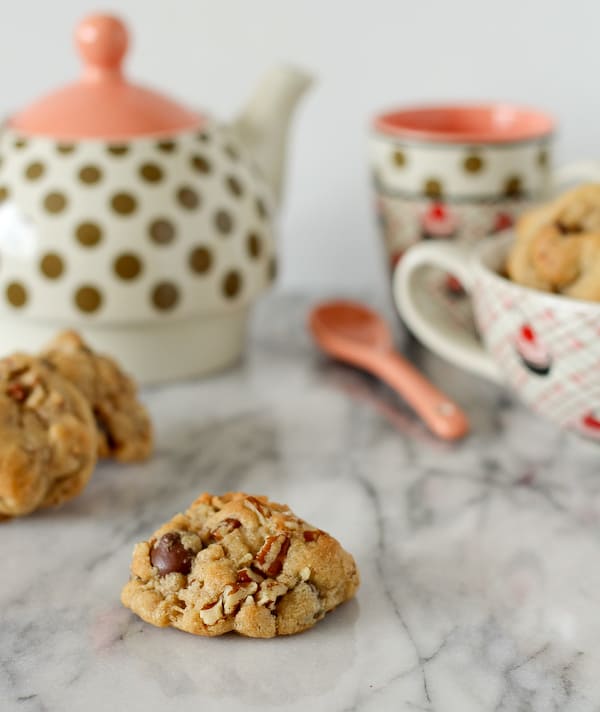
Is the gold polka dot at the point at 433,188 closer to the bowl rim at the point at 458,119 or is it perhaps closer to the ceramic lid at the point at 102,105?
the bowl rim at the point at 458,119

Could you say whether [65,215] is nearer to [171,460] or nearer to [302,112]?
[171,460]

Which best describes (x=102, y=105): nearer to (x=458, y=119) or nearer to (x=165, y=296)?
(x=165, y=296)

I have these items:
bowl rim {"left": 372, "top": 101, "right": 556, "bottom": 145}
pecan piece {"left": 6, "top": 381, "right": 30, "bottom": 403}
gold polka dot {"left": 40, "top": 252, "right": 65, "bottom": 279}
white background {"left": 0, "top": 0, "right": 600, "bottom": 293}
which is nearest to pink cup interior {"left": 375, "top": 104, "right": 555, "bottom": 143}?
bowl rim {"left": 372, "top": 101, "right": 556, "bottom": 145}

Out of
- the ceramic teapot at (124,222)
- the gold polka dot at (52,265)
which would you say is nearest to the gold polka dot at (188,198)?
the ceramic teapot at (124,222)

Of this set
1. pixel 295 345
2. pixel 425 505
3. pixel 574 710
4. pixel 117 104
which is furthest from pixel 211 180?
pixel 574 710

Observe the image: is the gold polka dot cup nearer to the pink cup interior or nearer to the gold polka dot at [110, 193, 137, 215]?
the pink cup interior

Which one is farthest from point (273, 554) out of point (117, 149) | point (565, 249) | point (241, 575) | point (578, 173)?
point (578, 173)
